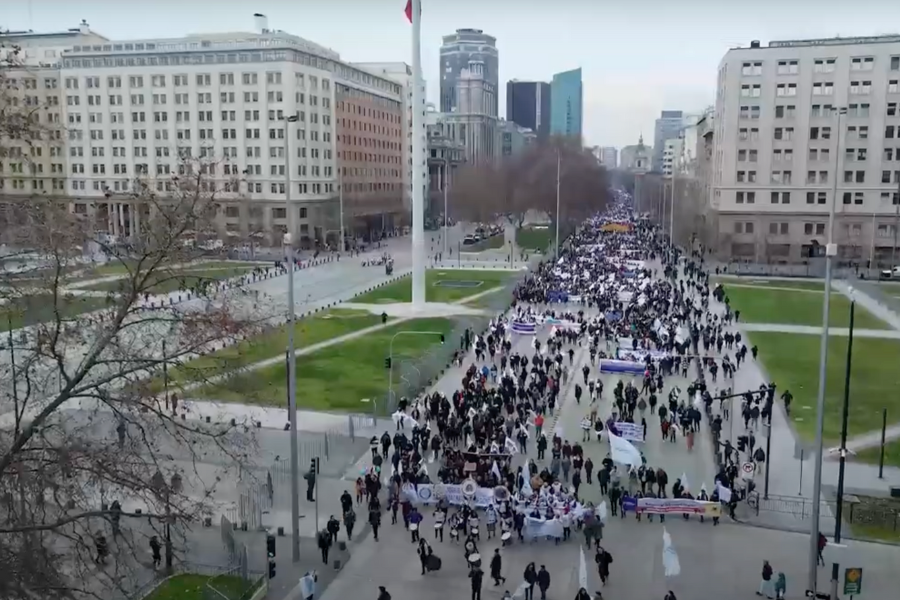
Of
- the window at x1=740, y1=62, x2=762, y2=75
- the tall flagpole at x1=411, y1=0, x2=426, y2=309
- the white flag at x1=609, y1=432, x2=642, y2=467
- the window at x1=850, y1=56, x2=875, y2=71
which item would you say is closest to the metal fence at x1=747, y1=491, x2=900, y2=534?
the white flag at x1=609, y1=432, x2=642, y2=467

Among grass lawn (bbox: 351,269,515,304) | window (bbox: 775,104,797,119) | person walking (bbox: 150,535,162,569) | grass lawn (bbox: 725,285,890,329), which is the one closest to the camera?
person walking (bbox: 150,535,162,569)

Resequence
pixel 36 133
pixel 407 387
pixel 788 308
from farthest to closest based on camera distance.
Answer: pixel 788 308, pixel 407 387, pixel 36 133

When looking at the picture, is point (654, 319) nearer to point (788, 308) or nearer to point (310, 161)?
point (788, 308)

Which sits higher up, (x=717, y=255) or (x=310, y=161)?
(x=310, y=161)

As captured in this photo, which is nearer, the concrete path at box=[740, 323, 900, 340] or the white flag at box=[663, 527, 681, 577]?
the white flag at box=[663, 527, 681, 577]

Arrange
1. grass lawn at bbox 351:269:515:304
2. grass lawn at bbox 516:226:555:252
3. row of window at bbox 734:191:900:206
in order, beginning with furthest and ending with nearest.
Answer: grass lawn at bbox 516:226:555:252, row of window at bbox 734:191:900:206, grass lawn at bbox 351:269:515:304

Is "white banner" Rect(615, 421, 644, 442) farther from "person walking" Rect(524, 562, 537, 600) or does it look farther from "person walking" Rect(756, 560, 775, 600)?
"person walking" Rect(524, 562, 537, 600)

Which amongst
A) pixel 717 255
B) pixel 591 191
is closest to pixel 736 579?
pixel 717 255
